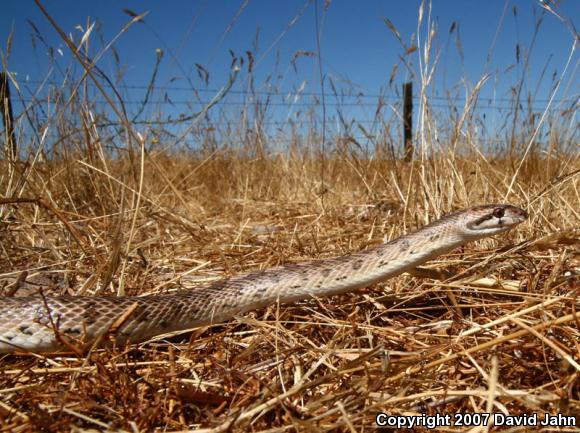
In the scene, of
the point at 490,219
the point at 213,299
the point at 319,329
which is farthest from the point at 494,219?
the point at 213,299

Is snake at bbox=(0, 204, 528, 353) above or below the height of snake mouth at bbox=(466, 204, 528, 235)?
below

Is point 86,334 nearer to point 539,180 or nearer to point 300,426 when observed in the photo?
point 300,426

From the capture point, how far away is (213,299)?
1934 mm

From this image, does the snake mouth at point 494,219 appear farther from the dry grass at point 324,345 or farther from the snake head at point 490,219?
the dry grass at point 324,345

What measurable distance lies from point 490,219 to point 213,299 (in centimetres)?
150

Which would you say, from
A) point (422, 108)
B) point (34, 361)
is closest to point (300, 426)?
point (34, 361)

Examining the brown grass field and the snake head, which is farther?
the snake head

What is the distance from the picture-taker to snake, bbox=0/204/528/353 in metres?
1.66

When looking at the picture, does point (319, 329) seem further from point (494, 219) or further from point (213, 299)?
point (494, 219)

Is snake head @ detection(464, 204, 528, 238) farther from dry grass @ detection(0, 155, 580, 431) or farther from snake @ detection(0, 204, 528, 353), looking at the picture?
dry grass @ detection(0, 155, 580, 431)

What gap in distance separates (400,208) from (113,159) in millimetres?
3128

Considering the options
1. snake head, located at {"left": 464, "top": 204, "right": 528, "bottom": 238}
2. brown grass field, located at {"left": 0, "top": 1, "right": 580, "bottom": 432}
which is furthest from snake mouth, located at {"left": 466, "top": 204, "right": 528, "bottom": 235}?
brown grass field, located at {"left": 0, "top": 1, "right": 580, "bottom": 432}

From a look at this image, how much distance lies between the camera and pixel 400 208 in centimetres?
352

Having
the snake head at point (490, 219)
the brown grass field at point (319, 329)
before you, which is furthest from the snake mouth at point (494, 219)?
the brown grass field at point (319, 329)
